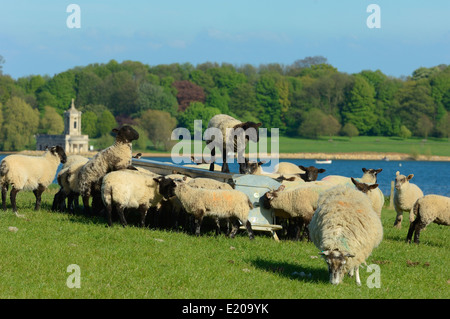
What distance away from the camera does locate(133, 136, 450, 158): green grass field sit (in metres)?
140

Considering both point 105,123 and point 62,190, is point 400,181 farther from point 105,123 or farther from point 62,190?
point 105,123

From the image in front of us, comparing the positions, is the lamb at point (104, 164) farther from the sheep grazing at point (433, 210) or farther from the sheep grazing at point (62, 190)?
the sheep grazing at point (433, 210)

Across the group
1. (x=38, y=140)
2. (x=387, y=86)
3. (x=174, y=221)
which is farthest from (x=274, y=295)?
(x=387, y=86)

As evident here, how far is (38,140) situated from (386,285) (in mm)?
141501

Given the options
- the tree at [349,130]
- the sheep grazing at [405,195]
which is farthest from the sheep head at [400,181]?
the tree at [349,130]

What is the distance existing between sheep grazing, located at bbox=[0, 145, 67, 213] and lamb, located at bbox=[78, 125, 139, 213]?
1.00 metres

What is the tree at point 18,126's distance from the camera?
139 metres

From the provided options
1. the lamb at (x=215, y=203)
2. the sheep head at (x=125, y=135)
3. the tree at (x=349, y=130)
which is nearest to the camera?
the lamb at (x=215, y=203)

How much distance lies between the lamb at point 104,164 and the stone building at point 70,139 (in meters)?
127

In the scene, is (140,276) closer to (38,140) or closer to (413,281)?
(413,281)

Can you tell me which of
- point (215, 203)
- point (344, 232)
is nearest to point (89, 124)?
point (215, 203)
